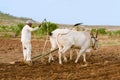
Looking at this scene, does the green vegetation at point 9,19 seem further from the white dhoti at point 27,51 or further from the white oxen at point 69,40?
the white dhoti at point 27,51

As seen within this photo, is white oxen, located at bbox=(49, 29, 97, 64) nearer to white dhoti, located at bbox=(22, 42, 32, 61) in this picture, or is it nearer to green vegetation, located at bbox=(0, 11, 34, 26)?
white dhoti, located at bbox=(22, 42, 32, 61)

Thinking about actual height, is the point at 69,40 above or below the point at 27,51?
above

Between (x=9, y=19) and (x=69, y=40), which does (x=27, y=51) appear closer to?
(x=69, y=40)

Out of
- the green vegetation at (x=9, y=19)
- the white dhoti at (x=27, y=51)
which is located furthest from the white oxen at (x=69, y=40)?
the green vegetation at (x=9, y=19)

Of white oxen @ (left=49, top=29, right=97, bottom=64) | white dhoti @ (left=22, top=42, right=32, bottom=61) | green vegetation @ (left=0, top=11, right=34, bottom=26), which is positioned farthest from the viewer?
green vegetation @ (left=0, top=11, right=34, bottom=26)

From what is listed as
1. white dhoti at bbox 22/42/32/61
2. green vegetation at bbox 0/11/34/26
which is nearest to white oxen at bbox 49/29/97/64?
white dhoti at bbox 22/42/32/61

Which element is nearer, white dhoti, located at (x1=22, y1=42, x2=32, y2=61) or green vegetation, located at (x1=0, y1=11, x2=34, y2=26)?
white dhoti, located at (x1=22, y1=42, x2=32, y2=61)

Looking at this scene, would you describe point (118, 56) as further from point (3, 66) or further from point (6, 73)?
point (6, 73)

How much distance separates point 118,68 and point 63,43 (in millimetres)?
3651

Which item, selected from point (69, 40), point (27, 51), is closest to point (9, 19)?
point (69, 40)

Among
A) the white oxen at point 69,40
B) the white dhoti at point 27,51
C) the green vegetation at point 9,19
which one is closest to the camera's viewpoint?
the white dhoti at point 27,51

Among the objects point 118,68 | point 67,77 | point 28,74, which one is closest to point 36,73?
point 28,74

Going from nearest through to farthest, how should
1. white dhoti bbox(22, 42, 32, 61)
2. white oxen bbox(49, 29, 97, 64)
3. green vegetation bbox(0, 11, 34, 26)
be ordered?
white dhoti bbox(22, 42, 32, 61) < white oxen bbox(49, 29, 97, 64) < green vegetation bbox(0, 11, 34, 26)

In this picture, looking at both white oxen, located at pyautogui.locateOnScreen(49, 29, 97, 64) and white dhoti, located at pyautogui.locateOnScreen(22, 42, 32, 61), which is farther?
white oxen, located at pyautogui.locateOnScreen(49, 29, 97, 64)
